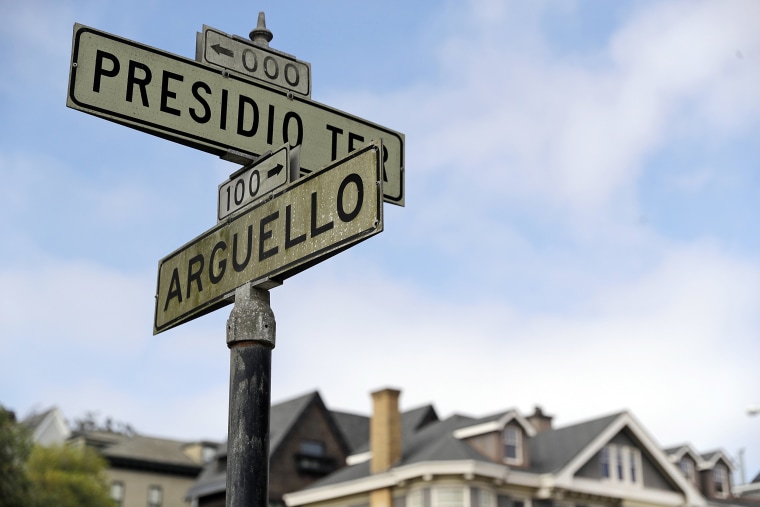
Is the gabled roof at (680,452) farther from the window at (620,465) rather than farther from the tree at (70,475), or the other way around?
the tree at (70,475)

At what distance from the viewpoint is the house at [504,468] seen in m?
39.5

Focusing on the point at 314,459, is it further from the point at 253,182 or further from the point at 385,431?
the point at 253,182

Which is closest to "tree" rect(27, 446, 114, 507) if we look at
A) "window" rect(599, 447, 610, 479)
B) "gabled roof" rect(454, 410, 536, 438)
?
"gabled roof" rect(454, 410, 536, 438)

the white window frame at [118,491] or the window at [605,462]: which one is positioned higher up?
the white window frame at [118,491]

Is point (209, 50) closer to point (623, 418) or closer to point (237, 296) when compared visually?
point (237, 296)

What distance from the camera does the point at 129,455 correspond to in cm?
6244

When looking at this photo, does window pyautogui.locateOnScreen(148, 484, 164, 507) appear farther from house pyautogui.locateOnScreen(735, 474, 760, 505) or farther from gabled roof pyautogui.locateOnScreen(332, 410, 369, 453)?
house pyautogui.locateOnScreen(735, 474, 760, 505)

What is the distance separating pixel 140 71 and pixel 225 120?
46 cm

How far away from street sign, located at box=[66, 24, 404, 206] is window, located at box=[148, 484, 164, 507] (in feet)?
198

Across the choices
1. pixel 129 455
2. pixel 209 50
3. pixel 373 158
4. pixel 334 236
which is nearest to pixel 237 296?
pixel 334 236

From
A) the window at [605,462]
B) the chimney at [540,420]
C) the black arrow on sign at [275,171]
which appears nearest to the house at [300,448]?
the chimney at [540,420]

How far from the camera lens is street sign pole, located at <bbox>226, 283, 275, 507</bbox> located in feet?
13.9

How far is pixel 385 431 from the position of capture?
140ft

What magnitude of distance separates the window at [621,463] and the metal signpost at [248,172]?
134 ft
